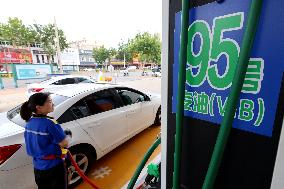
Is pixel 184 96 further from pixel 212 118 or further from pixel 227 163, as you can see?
pixel 227 163

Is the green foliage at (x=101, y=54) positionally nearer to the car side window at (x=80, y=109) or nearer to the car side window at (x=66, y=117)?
the car side window at (x=80, y=109)

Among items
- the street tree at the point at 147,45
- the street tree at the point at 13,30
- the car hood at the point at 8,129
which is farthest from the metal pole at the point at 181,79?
the street tree at the point at 147,45

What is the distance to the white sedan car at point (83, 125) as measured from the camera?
250cm

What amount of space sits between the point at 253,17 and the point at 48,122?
6.84 feet

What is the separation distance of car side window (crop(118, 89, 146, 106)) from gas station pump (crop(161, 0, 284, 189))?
3.41 m

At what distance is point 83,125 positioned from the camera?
3268 mm

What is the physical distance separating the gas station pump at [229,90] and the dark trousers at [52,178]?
5.82ft

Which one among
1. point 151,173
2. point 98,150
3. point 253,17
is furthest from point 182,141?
point 98,150

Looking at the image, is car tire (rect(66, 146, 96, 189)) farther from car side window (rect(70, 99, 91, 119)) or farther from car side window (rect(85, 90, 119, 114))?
car side window (rect(85, 90, 119, 114))

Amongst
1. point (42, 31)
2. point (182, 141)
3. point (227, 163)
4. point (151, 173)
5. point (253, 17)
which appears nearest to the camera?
point (253, 17)

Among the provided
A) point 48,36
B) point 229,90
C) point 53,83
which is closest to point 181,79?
point 229,90

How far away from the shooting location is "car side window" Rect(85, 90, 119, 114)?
360cm

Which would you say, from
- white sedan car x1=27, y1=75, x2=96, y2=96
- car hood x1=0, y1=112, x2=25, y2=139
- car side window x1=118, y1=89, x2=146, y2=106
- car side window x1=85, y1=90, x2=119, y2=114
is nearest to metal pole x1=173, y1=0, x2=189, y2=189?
car hood x1=0, y1=112, x2=25, y2=139

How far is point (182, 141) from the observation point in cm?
107
